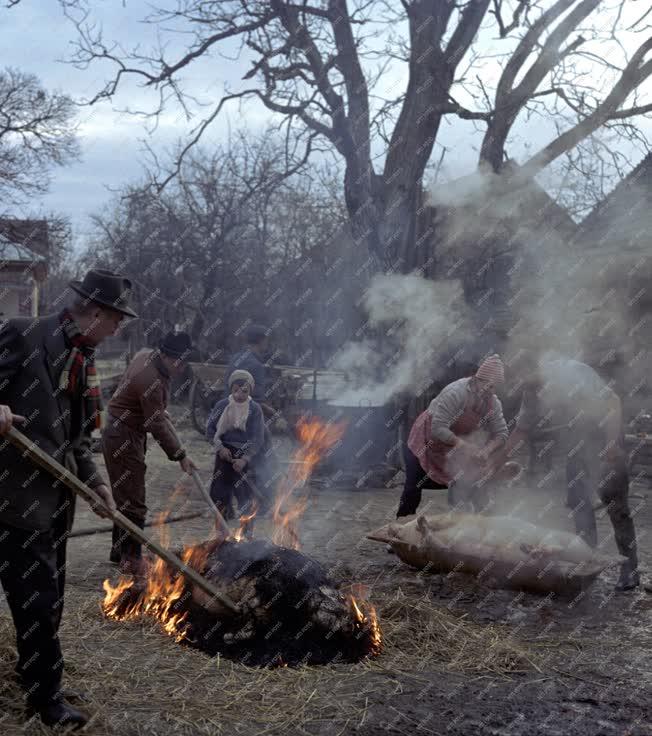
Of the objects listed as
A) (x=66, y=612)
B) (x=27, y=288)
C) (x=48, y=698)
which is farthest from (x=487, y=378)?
(x=27, y=288)

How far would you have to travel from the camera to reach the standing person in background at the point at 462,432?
24.3 ft

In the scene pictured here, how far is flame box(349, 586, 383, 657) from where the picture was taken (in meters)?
4.98

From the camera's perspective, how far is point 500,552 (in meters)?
6.13

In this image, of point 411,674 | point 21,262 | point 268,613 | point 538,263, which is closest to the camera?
point 411,674

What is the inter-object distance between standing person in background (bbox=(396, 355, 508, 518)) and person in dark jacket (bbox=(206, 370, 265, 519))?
170 cm

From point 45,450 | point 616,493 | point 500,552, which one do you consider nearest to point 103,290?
point 45,450

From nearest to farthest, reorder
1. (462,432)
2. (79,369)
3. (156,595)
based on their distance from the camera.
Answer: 1. (79,369)
2. (156,595)
3. (462,432)

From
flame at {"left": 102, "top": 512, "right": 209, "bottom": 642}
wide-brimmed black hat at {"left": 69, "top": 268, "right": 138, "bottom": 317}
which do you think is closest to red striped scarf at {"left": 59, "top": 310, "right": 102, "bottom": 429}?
wide-brimmed black hat at {"left": 69, "top": 268, "right": 138, "bottom": 317}

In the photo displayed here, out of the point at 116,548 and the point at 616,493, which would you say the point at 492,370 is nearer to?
the point at 616,493

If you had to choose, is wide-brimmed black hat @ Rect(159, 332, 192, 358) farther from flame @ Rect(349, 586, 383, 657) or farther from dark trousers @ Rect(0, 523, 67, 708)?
dark trousers @ Rect(0, 523, 67, 708)

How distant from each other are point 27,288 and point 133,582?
26.5 m

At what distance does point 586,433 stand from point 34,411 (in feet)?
16.4

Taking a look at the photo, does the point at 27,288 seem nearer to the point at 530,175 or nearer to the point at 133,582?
the point at 530,175

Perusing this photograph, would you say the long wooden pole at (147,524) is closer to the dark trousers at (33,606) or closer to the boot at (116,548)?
→ the boot at (116,548)
